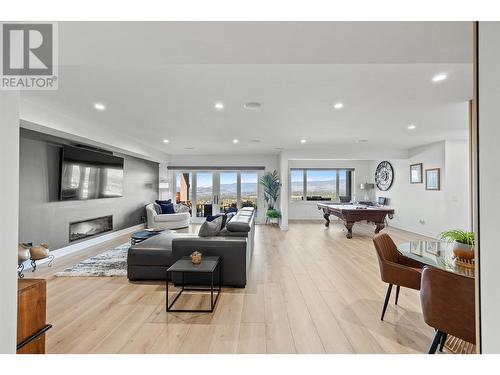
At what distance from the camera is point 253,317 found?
2461 millimetres

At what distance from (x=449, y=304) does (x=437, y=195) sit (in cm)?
603

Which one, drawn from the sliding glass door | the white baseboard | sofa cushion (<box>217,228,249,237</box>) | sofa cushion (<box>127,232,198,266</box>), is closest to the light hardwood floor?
sofa cushion (<box>127,232,198,266</box>)

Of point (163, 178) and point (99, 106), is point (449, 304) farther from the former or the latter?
point (163, 178)

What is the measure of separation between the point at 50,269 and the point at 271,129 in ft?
14.6

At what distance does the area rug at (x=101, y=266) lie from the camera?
3.65 metres

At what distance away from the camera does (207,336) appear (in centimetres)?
214

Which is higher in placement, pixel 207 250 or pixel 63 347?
pixel 207 250

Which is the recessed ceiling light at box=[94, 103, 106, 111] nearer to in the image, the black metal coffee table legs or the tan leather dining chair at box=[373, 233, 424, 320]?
the black metal coffee table legs

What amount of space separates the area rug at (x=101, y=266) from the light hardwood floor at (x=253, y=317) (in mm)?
172

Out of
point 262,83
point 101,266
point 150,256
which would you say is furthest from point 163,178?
point 262,83

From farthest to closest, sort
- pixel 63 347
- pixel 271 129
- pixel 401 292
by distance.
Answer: pixel 271 129, pixel 401 292, pixel 63 347

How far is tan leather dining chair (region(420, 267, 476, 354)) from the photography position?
149cm

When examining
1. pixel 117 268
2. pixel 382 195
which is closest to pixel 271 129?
pixel 117 268
